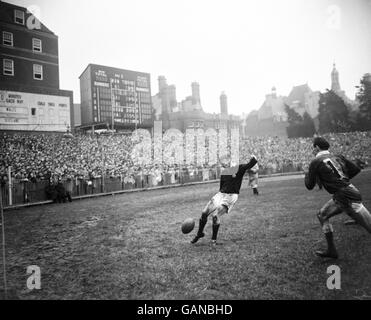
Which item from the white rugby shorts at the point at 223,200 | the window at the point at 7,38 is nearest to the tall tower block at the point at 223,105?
the window at the point at 7,38

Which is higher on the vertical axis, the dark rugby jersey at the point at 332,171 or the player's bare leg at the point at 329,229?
the dark rugby jersey at the point at 332,171

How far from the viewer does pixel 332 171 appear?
472 cm

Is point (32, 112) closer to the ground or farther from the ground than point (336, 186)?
farther from the ground

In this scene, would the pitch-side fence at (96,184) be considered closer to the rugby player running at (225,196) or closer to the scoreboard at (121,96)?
the scoreboard at (121,96)

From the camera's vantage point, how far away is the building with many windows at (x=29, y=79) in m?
22.1

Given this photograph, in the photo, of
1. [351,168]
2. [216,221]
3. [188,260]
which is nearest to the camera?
[351,168]

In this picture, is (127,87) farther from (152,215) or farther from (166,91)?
(152,215)

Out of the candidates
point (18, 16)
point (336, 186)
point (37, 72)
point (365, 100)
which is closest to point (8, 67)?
point (37, 72)

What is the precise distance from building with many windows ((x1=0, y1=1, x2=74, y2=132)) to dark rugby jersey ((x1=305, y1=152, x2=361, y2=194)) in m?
23.3

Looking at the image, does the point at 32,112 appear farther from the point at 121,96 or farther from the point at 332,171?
the point at 332,171

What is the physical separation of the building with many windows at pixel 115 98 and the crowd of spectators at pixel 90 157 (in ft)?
21.9

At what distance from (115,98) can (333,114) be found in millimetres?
30288

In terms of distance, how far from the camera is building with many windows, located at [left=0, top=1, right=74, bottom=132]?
22109 millimetres
